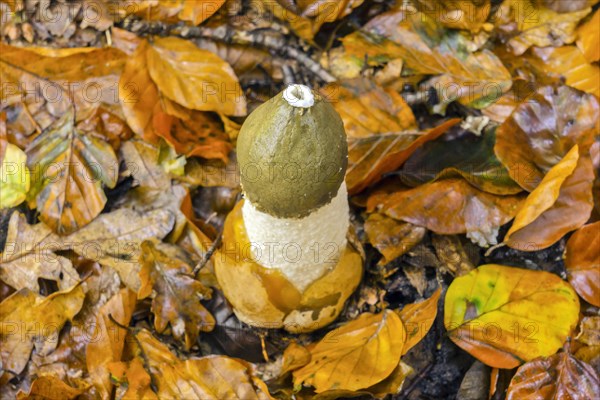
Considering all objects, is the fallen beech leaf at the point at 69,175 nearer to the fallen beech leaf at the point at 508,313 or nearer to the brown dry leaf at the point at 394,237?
the brown dry leaf at the point at 394,237

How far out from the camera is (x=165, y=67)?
2.45 m

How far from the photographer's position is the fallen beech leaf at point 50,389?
2018 mm

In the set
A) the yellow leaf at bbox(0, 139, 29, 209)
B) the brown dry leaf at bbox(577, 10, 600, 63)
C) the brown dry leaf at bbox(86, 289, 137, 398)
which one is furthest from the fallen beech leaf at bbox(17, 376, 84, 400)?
the brown dry leaf at bbox(577, 10, 600, 63)

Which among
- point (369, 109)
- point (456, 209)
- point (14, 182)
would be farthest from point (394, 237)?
point (14, 182)

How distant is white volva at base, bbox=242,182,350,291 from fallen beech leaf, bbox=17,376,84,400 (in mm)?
766

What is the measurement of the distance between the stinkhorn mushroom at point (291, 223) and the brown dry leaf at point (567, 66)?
1133mm

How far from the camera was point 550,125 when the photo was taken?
2162 millimetres

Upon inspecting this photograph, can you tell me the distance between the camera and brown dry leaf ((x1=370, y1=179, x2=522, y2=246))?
209cm

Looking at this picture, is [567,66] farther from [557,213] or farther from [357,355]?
[357,355]

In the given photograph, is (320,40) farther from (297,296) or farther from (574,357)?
(574,357)

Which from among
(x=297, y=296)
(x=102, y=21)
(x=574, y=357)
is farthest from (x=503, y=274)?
(x=102, y=21)

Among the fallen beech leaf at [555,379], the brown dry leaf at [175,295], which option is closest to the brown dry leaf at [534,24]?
the fallen beech leaf at [555,379]

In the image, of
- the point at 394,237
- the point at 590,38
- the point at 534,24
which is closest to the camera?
the point at 394,237

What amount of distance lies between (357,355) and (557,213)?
0.82 m
